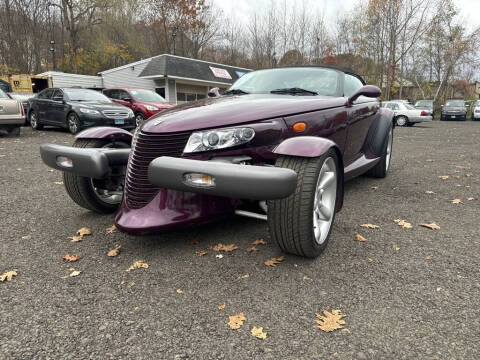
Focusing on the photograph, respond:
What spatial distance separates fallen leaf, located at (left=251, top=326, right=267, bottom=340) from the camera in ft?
5.53

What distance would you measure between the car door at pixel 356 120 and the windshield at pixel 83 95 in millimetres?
9052

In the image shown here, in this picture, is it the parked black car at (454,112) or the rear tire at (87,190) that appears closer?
the rear tire at (87,190)

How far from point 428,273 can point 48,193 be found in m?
4.22

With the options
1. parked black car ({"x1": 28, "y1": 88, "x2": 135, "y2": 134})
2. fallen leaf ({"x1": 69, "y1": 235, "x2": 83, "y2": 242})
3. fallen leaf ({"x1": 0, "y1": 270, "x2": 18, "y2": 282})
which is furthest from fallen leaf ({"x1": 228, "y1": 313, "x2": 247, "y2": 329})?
parked black car ({"x1": 28, "y1": 88, "x2": 135, "y2": 134})

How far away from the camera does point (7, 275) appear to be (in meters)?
2.26

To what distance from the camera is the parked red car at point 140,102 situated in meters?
12.3

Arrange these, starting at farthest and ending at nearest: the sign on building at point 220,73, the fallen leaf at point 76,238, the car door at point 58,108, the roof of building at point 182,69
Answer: the sign on building at point 220,73 → the roof of building at point 182,69 → the car door at point 58,108 → the fallen leaf at point 76,238

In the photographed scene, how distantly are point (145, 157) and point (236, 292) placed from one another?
1.12m

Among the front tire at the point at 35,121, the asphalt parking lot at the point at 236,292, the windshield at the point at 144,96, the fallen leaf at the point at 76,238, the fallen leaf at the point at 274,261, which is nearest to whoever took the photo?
the asphalt parking lot at the point at 236,292

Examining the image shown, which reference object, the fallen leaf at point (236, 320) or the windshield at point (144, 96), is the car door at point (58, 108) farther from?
the fallen leaf at point (236, 320)

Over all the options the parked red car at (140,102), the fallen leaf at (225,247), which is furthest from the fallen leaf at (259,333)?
the parked red car at (140,102)

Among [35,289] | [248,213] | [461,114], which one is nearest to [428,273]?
[248,213]

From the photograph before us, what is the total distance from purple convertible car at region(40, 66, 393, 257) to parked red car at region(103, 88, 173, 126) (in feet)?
31.8

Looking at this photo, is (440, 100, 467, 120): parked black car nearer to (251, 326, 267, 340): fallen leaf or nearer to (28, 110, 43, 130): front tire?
(28, 110, 43, 130): front tire
